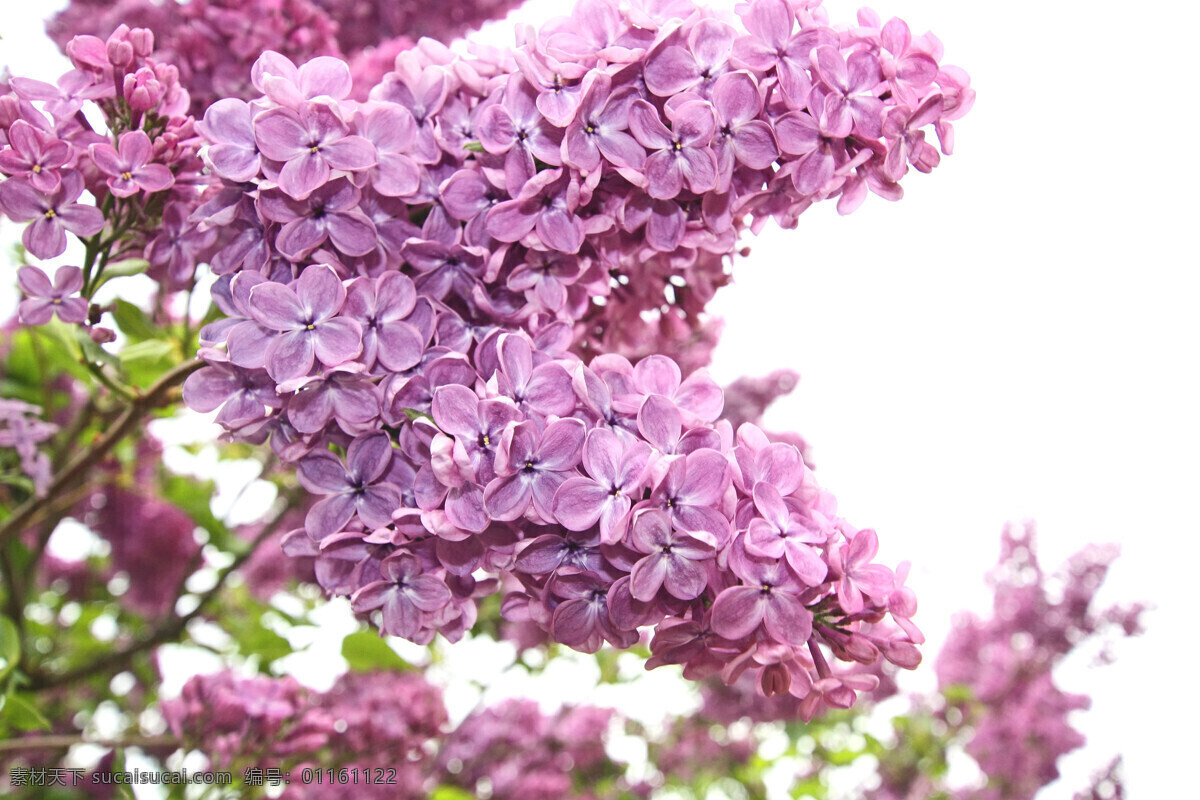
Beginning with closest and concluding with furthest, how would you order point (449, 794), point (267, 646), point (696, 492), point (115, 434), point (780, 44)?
point (696, 492) < point (780, 44) < point (115, 434) < point (267, 646) < point (449, 794)

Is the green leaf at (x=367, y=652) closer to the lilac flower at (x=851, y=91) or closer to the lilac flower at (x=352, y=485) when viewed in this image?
the lilac flower at (x=352, y=485)

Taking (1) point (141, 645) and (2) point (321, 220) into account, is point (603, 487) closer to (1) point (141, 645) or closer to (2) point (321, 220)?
(2) point (321, 220)

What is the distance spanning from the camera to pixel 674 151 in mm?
660

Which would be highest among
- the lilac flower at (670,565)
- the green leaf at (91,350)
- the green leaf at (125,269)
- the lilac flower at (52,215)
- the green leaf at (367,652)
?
the lilac flower at (670,565)

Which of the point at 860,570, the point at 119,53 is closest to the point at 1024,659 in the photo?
the point at 860,570

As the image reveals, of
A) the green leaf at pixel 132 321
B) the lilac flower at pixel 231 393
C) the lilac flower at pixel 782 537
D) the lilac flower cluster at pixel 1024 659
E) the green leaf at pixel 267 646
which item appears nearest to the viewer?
the lilac flower at pixel 782 537

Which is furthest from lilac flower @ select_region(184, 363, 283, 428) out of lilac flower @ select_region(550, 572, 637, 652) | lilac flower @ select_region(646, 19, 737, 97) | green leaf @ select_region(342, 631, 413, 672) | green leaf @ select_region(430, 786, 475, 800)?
green leaf @ select_region(430, 786, 475, 800)

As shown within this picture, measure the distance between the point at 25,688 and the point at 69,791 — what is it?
Result: 0.40 m

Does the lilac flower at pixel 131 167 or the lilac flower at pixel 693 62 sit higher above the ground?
the lilac flower at pixel 693 62

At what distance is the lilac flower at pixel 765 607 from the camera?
553 millimetres

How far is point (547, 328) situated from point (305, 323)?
0.17 meters

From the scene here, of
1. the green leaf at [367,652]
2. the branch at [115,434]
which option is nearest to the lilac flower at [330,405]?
the branch at [115,434]

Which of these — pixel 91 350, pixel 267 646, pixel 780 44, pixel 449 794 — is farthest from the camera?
pixel 449 794

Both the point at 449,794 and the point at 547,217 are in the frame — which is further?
the point at 449,794
